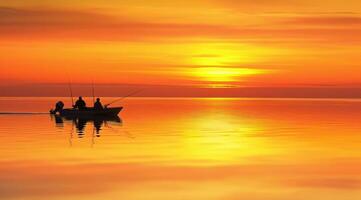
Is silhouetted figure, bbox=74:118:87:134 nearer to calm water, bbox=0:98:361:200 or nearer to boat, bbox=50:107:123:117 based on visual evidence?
boat, bbox=50:107:123:117

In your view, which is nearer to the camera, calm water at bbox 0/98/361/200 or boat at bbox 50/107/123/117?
calm water at bbox 0/98/361/200

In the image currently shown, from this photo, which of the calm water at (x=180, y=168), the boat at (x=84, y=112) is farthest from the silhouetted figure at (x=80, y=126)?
the calm water at (x=180, y=168)

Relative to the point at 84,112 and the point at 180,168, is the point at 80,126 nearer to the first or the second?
the point at 84,112

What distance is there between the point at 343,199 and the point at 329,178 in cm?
283

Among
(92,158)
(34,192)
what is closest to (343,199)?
(34,192)

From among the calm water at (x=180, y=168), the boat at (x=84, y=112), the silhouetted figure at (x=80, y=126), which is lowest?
the calm water at (x=180, y=168)

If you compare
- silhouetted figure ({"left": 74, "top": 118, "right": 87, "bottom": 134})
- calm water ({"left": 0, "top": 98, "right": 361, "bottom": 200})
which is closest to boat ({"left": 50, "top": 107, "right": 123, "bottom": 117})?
silhouetted figure ({"left": 74, "top": 118, "right": 87, "bottom": 134})

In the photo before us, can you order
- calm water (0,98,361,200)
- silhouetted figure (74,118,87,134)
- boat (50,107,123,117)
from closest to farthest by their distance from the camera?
1. calm water (0,98,361,200)
2. silhouetted figure (74,118,87,134)
3. boat (50,107,123,117)

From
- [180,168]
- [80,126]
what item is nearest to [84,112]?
[80,126]

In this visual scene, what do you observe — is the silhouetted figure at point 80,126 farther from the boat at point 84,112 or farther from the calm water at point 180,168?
the calm water at point 180,168

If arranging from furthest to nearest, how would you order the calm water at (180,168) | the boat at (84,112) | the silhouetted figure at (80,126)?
the boat at (84,112), the silhouetted figure at (80,126), the calm water at (180,168)

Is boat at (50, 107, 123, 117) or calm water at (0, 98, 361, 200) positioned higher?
boat at (50, 107, 123, 117)

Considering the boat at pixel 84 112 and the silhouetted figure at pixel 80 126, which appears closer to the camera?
the silhouetted figure at pixel 80 126

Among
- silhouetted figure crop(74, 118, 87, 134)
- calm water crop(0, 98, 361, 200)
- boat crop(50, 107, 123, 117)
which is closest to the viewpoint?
calm water crop(0, 98, 361, 200)
